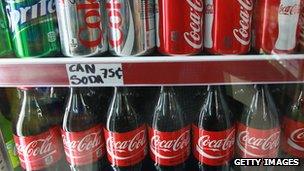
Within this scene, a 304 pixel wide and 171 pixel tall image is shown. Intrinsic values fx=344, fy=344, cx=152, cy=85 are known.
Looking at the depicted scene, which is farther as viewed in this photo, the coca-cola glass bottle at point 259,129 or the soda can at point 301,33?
the coca-cola glass bottle at point 259,129

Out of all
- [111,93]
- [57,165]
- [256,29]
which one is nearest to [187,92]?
[111,93]

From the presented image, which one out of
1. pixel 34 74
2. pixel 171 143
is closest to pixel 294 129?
pixel 171 143

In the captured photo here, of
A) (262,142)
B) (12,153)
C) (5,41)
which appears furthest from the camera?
(12,153)

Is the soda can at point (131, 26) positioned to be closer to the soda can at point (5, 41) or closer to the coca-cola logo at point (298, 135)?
the soda can at point (5, 41)

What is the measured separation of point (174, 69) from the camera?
81cm

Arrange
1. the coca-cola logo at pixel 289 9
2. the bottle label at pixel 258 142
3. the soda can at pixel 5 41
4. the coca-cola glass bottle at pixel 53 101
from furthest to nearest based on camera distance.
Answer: the coca-cola glass bottle at pixel 53 101 → the bottle label at pixel 258 142 → the soda can at pixel 5 41 → the coca-cola logo at pixel 289 9

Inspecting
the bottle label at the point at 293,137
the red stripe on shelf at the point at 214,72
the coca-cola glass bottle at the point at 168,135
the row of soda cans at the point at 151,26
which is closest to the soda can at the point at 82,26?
the row of soda cans at the point at 151,26

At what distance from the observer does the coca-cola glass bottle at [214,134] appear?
39.8 inches

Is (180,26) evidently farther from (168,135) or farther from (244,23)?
(168,135)

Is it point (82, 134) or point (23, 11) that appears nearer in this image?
point (23, 11)

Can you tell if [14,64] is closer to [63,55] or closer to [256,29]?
[63,55]

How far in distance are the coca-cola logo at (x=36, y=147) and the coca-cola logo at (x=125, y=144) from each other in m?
0.19

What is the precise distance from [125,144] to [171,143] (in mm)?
136

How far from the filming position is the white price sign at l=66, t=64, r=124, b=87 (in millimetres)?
821
